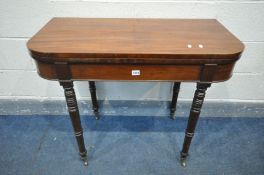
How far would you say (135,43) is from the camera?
895 millimetres

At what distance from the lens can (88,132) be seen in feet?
4.95

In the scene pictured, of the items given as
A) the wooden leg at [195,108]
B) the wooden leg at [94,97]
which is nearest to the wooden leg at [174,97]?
the wooden leg at [195,108]

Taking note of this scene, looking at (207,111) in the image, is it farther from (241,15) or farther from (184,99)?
(241,15)

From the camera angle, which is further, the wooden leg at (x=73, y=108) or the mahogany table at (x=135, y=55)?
the wooden leg at (x=73, y=108)

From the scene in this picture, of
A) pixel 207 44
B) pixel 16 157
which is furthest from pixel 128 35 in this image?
pixel 16 157

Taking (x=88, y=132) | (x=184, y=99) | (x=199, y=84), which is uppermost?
(x=199, y=84)

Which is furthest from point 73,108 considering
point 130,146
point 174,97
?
point 174,97

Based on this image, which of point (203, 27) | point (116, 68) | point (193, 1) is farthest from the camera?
point (193, 1)

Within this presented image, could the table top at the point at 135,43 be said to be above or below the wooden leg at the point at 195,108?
above

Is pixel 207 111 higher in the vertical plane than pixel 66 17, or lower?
lower

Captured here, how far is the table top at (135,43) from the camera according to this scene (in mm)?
824

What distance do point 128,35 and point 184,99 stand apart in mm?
798

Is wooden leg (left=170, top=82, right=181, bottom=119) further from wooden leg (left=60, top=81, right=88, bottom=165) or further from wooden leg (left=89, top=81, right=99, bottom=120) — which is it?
wooden leg (left=60, top=81, right=88, bottom=165)

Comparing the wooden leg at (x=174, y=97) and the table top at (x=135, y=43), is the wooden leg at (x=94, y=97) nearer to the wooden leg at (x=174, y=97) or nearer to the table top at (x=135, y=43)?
the table top at (x=135, y=43)
